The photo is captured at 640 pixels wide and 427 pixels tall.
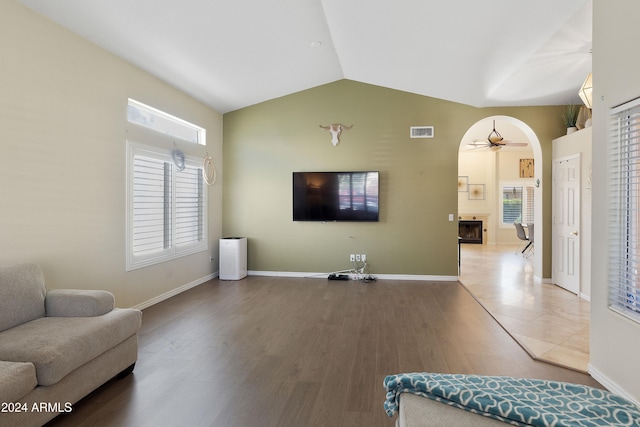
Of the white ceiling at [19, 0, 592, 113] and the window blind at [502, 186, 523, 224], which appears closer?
the white ceiling at [19, 0, 592, 113]

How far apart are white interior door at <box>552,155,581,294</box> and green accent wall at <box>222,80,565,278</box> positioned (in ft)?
0.49

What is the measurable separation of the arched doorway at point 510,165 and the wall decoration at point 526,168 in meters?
0.20

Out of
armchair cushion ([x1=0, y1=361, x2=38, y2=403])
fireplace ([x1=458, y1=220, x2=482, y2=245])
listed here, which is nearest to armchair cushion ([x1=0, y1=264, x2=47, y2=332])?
armchair cushion ([x1=0, y1=361, x2=38, y2=403])

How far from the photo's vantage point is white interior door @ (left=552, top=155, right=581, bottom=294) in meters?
4.90

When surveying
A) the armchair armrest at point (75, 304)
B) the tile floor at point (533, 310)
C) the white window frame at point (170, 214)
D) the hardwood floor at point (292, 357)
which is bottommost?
the hardwood floor at point (292, 357)

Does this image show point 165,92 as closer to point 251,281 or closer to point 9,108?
point 9,108

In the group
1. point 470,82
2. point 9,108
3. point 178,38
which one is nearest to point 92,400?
point 9,108

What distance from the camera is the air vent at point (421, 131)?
5.95 m

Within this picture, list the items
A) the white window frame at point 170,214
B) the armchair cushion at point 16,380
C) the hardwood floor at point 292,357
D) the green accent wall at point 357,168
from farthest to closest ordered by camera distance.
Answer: the green accent wall at point 357,168
the white window frame at point 170,214
the hardwood floor at point 292,357
the armchair cushion at point 16,380

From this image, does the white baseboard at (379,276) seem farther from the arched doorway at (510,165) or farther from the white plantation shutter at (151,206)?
the white plantation shutter at (151,206)

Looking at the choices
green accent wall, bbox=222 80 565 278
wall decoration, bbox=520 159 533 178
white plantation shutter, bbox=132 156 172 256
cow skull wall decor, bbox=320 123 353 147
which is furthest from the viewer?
wall decoration, bbox=520 159 533 178

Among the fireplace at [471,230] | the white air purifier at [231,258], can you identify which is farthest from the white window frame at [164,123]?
the fireplace at [471,230]

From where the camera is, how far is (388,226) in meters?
6.03

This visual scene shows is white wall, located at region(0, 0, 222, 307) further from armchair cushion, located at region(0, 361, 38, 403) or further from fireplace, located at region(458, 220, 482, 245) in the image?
fireplace, located at region(458, 220, 482, 245)
